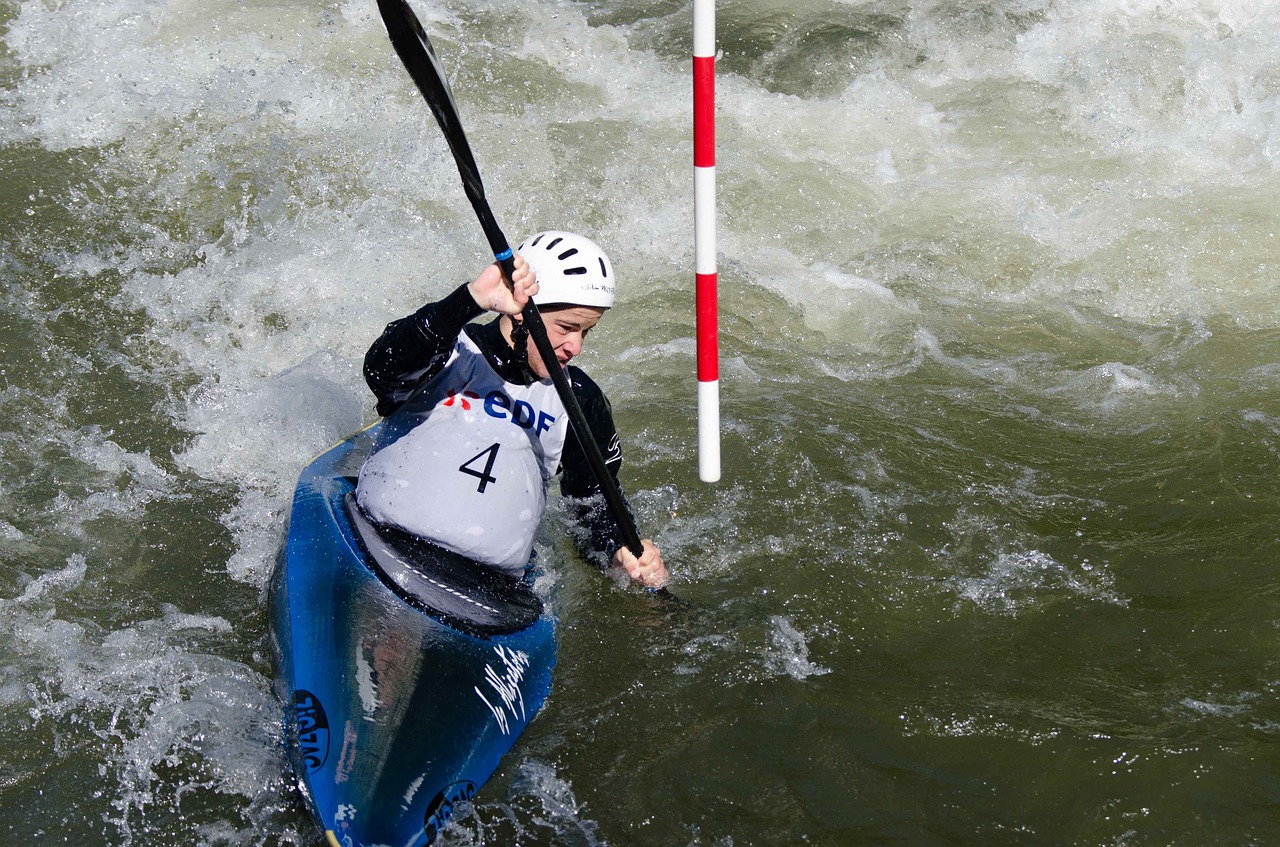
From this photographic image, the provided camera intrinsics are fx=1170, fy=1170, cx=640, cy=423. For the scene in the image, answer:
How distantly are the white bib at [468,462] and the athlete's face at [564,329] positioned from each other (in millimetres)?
104

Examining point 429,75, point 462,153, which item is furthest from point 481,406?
point 429,75

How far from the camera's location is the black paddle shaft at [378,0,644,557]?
113 inches

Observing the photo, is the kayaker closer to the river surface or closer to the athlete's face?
the athlete's face

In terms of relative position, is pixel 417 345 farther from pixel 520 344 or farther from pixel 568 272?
pixel 568 272

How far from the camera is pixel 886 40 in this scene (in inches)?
294

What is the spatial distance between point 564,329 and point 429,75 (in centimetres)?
74

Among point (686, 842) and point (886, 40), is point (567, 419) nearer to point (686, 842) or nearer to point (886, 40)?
point (686, 842)

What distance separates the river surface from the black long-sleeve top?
9.5 inches

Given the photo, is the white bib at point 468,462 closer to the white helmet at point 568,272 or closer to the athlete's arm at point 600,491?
the athlete's arm at point 600,491

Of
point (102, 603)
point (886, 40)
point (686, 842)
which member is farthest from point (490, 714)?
point (886, 40)

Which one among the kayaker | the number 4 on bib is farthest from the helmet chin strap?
the number 4 on bib

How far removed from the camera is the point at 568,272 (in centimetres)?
298

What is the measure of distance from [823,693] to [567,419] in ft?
3.27

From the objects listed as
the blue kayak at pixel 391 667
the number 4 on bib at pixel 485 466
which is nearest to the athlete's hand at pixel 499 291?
the number 4 on bib at pixel 485 466
